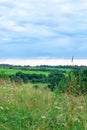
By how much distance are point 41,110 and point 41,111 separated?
0.18 metres

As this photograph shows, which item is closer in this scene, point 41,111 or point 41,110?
point 41,111

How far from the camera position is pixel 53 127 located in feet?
21.6

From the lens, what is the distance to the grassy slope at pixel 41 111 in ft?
21.4

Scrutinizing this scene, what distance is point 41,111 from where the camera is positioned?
6.96 m

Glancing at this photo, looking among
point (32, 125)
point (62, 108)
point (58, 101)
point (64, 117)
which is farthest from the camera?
point (58, 101)

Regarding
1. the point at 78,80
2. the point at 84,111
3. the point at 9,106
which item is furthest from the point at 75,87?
the point at 9,106

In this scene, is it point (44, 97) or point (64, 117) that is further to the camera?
point (44, 97)

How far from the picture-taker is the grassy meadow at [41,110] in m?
6.53

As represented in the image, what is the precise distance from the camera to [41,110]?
7.14 meters

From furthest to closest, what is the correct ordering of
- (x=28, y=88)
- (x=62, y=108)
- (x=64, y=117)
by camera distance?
(x=28, y=88) < (x=62, y=108) < (x=64, y=117)

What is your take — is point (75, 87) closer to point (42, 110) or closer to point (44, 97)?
point (44, 97)

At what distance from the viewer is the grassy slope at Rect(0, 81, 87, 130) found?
6.53 meters

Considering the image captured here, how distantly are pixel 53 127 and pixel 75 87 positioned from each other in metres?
1.68

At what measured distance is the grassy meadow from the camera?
653cm
